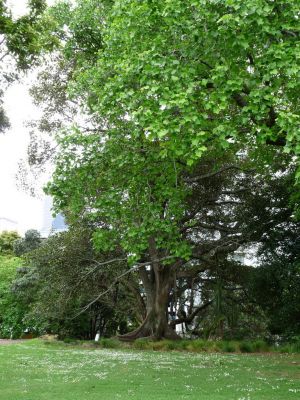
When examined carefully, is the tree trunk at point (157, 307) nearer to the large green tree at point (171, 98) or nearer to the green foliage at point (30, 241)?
the large green tree at point (171, 98)

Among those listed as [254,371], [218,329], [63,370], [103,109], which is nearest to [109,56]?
[103,109]

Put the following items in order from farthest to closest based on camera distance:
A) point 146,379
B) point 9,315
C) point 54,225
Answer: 1. point 54,225
2. point 9,315
3. point 146,379

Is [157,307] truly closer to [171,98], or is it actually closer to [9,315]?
[9,315]

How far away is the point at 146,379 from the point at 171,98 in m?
5.72

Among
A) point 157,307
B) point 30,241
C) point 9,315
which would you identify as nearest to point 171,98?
point 157,307

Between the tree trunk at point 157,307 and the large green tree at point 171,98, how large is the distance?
359 inches

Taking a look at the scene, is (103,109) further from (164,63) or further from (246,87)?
(246,87)

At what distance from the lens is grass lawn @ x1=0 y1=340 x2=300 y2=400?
7738mm

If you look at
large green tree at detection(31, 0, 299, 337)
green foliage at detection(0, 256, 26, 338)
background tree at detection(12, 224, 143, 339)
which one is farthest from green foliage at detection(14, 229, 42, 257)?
large green tree at detection(31, 0, 299, 337)

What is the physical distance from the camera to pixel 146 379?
31.3ft

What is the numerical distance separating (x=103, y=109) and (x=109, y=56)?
1749 millimetres

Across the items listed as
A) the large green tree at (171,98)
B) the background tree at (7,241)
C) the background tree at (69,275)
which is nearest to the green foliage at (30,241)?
the background tree at (7,241)

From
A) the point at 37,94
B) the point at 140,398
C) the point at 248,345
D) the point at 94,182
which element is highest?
the point at 37,94

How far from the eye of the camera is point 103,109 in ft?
35.5
